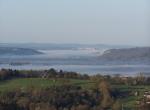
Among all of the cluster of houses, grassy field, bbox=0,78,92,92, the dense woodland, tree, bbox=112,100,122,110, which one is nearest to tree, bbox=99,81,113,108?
the dense woodland

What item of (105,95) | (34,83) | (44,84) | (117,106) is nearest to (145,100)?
(117,106)

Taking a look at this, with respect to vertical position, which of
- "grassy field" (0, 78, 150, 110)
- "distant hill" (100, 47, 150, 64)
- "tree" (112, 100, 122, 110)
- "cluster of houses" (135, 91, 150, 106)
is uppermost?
"distant hill" (100, 47, 150, 64)

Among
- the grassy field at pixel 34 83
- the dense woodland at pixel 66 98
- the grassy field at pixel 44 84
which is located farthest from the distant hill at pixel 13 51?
the dense woodland at pixel 66 98

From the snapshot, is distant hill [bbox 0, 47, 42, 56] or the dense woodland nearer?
the dense woodland

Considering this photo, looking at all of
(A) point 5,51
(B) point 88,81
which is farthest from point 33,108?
(A) point 5,51

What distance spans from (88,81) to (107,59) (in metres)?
25.3

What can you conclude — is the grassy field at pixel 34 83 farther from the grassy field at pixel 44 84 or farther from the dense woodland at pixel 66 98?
the dense woodland at pixel 66 98

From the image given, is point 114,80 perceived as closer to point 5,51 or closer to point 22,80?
point 22,80

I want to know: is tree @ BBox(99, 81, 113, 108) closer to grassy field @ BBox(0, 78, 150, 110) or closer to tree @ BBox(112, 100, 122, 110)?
tree @ BBox(112, 100, 122, 110)

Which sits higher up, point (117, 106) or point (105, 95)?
point (105, 95)

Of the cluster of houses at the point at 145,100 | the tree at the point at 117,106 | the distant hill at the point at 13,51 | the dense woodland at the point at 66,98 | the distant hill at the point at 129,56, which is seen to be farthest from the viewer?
the distant hill at the point at 13,51

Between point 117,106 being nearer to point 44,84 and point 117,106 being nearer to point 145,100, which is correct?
point 145,100

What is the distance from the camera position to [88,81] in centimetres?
2198

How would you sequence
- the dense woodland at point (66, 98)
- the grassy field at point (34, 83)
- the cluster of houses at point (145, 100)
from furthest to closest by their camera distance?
the grassy field at point (34, 83), the cluster of houses at point (145, 100), the dense woodland at point (66, 98)
